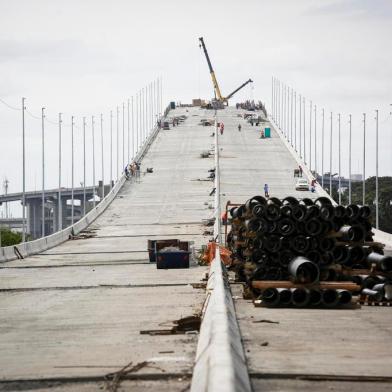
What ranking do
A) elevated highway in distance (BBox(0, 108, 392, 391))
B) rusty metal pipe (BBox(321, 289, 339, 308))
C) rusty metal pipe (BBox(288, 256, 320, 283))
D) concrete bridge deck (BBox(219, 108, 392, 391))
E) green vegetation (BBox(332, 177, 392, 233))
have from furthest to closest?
green vegetation (BBox(332, 177, 392, 233)) → rusty metal pipe (BBox(288, 256, 320, 283)) → rusty metal pipe (BBox(321, 289, 339, 308)) → elevated highway in distance (BBox(0, 108, 392, 391)) → concrete bridge deck (BBox(219, 108, 392, 391))

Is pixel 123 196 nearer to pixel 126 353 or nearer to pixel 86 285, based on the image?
pixel 86 285

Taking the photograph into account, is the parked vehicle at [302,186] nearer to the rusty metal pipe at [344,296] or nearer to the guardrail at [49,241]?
the guardrail at [49,241]

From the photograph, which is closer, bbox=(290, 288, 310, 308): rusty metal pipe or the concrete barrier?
bbox=(290, 288, 310, 308): rusty metal pipe

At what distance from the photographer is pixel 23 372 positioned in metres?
12.9

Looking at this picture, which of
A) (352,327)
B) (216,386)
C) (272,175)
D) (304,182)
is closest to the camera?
(216,386)

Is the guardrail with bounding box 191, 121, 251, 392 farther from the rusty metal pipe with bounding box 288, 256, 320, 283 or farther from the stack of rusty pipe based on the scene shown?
the stack of rusty pipe

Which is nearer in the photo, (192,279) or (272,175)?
(192,279)

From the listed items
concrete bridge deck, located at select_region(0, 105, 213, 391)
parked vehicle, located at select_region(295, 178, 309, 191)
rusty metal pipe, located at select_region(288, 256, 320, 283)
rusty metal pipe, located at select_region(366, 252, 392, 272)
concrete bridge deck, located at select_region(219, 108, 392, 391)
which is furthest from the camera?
parked vehicle, located at select_region(295, 178, 309, 191)

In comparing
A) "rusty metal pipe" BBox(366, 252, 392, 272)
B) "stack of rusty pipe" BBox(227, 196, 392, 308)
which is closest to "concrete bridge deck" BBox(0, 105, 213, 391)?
"stack of rusty pipe" BBox(227, 196, 392, 308)

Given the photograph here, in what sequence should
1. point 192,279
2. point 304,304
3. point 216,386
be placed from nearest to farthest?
1. point 216,386
2. point 304,304
3. point 192,279

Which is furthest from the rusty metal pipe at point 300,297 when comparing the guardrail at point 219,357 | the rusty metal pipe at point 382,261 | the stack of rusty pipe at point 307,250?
the guardrail at point 219,357

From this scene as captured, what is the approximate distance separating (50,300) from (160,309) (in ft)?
13.2

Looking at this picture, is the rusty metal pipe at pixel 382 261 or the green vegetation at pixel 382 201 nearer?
the rusty metal pipe at pixel 382 261

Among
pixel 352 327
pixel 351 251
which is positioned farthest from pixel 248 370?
pixel 351 251
